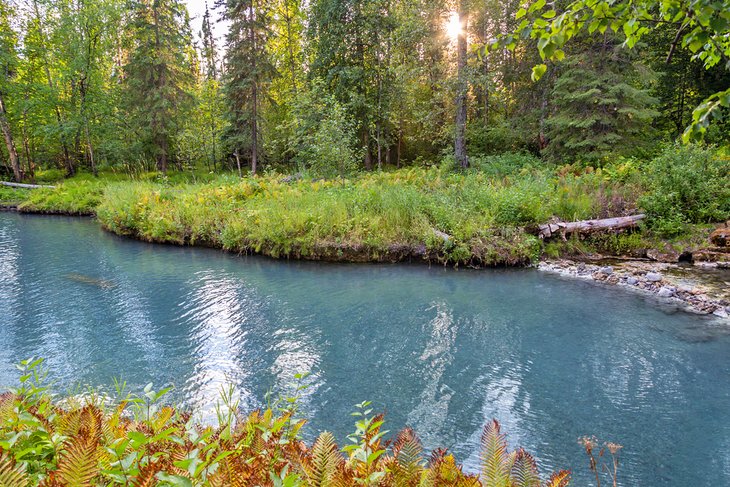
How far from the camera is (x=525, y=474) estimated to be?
175 cm

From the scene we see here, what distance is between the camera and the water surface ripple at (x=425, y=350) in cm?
397

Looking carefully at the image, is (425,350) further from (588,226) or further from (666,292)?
(588,226)

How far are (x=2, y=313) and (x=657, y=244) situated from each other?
13.4 meters

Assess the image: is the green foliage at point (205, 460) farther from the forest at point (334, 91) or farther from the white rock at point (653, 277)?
the forest at point (334, 91)

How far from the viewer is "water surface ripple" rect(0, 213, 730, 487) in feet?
13.0

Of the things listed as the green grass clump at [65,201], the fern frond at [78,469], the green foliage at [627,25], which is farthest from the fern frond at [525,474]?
the green grass clump at [65,201]

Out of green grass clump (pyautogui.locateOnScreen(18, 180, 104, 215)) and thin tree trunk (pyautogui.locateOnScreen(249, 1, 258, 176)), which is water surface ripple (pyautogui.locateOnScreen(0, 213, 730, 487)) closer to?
green grass clump (pyautogui.locateOnScreen(18, 180, 104, 215))

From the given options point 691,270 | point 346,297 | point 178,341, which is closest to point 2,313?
point 178,341

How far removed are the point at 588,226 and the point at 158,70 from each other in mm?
25606

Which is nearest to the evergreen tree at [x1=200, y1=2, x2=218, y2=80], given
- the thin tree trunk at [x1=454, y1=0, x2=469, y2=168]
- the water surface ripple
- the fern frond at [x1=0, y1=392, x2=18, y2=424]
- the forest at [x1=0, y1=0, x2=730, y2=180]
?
the forest at [x1=0, y1=0, x2=730, y2=180]

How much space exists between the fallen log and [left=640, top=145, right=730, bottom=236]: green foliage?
1.56 ft

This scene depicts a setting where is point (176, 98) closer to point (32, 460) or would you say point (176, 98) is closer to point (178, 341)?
point (178, 341)

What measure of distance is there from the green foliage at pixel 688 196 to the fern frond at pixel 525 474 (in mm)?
10546

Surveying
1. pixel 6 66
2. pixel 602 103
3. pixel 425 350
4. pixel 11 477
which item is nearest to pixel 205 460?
pixel 11 477
